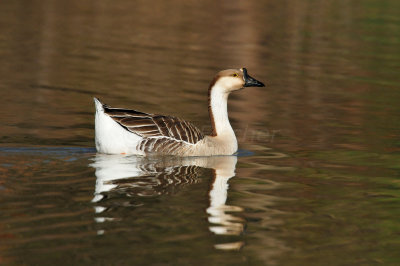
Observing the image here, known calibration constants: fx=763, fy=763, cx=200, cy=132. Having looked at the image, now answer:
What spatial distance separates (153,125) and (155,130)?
96 millimetres

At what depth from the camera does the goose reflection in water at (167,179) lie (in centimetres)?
919

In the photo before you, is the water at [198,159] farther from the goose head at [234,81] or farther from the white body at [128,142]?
the goose head at [234,81]

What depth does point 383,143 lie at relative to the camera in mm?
14539

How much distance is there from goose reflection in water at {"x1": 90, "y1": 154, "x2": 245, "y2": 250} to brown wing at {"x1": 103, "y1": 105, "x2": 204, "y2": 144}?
15.0 inches

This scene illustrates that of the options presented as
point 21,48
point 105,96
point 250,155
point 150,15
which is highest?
point 150,15

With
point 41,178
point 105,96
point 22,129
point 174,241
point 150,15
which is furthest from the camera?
point 150,15

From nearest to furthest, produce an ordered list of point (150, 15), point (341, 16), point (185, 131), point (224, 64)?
point (185, 131) → point (224, 64) → point (150, 15) → point (341, 16)

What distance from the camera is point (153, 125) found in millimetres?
12727

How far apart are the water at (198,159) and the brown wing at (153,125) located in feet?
1.63

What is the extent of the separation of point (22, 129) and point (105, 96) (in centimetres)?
456

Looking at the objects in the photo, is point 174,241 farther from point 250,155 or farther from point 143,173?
point 250,155

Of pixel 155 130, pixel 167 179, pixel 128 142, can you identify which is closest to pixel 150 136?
pixel 155 130

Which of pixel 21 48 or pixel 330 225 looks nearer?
pixel 330 225

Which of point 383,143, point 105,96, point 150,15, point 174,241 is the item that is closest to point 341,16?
Answer: point 150,15
